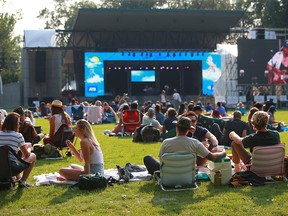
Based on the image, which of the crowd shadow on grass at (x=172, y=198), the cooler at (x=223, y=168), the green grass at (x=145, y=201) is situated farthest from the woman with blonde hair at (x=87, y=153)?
the cooler at (x=223, y=168)

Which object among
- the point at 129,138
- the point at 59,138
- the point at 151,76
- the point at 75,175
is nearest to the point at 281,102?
the point at 151,76

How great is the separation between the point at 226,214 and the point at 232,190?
44.9 inches

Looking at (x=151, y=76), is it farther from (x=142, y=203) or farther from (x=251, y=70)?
(x=142, y=203)

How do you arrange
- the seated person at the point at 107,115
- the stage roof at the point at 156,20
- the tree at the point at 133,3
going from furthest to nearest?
the tree at the point at 133,3 → the stage roof at the point at 156,20 → the seated person at the point at 107,115

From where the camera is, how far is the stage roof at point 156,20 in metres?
33.5

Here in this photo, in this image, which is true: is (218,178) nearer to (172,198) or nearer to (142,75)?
(172,198)

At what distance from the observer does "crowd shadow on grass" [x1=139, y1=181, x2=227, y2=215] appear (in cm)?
537

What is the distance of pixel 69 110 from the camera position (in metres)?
22.6

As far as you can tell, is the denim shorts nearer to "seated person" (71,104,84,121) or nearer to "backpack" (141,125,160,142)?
"backpack" (141,125,160,142)

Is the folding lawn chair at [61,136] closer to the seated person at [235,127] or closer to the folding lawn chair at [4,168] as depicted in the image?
the seated person at [235,127]

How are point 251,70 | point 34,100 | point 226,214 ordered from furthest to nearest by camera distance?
point 34,100, point 251,70, point 226,214

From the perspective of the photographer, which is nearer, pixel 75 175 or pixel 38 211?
pixel 38 211

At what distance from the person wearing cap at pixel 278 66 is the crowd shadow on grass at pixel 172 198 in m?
26.7

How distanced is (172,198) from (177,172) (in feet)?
1.59
